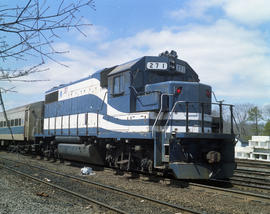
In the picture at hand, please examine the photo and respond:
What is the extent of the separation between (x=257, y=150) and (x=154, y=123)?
42.5 ft

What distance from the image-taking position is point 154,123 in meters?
8.44

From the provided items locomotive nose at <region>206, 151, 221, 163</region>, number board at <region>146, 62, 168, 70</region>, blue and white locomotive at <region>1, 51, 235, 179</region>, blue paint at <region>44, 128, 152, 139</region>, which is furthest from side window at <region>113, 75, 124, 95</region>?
locomotive nose at <region>206, 151, 221, 163</region>

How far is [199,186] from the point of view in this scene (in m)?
8.13

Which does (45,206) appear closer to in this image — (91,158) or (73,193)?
(73,193)

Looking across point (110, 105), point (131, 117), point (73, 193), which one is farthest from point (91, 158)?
point (73, 193)

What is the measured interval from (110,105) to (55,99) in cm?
673

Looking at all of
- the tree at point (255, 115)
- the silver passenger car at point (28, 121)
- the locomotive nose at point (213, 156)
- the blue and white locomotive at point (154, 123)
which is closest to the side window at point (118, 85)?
the blue and white locomotive at point (154, 123)

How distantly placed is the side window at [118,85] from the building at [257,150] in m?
12.1

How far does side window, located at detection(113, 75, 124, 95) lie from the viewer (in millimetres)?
9910

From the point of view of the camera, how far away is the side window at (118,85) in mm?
9910

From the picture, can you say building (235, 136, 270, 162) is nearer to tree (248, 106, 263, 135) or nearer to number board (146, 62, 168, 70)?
number board (146, 62, 168, 70)

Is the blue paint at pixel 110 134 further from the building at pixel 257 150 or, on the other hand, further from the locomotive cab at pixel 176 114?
the building at pixel 257 150

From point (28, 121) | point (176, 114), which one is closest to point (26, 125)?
point (28, 121)

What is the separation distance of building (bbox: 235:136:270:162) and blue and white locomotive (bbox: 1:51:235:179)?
10237 millimetres
